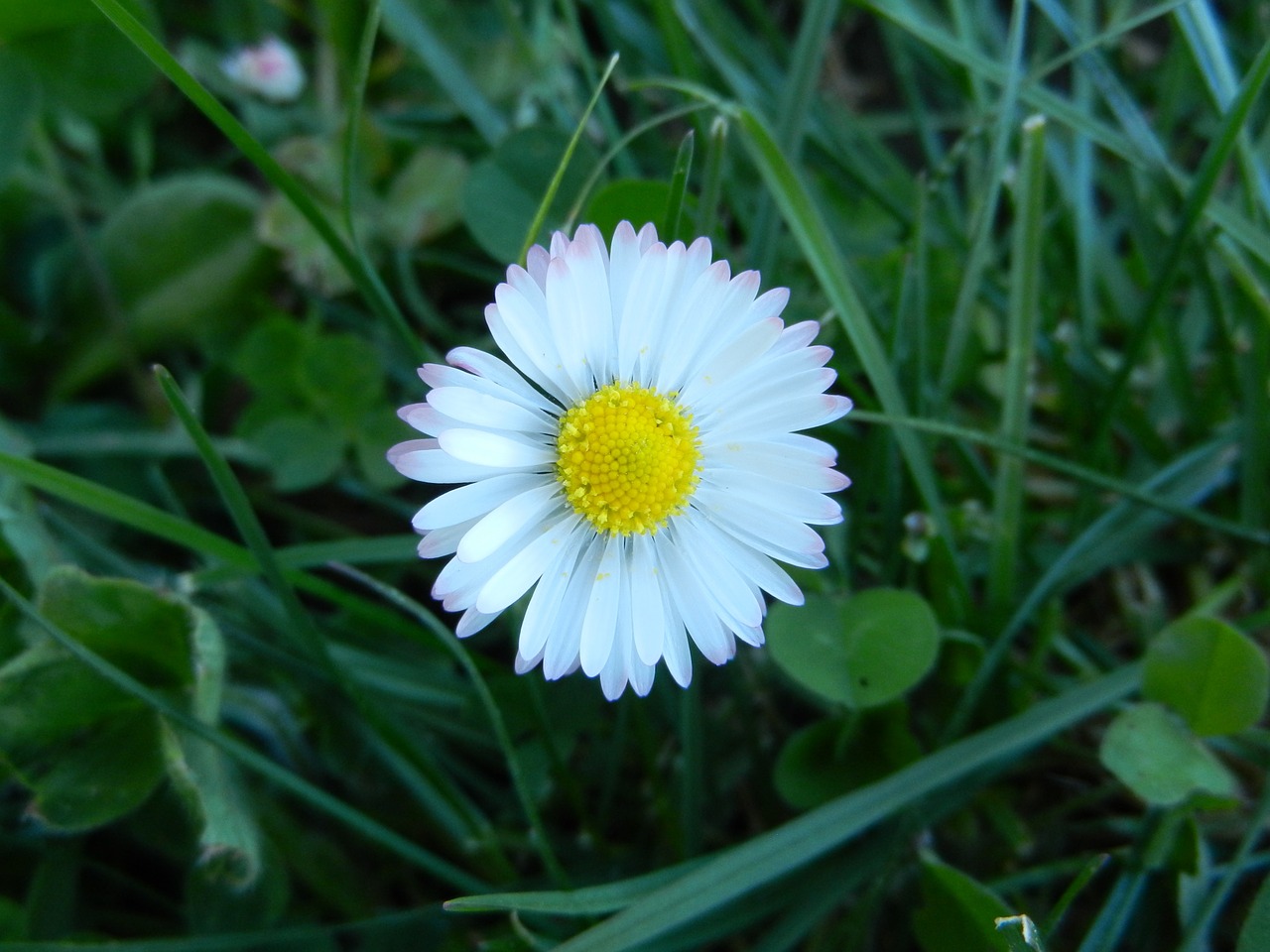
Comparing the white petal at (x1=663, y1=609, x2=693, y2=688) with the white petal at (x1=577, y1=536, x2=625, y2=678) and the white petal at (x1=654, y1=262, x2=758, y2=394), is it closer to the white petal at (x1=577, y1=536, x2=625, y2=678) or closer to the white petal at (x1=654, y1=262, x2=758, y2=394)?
the white petal at (x1=577, y1=536, x2=625, y2=678)

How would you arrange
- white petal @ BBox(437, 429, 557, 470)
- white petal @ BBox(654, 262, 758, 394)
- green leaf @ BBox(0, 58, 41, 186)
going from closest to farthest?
white petal @ BBox(437, 429, 557, 470)
white petal @ BBox(654, 262, 758, 394)
green leaf @ BBox(0, 58, 41, 186)

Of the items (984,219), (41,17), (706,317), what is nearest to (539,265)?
(706,317)

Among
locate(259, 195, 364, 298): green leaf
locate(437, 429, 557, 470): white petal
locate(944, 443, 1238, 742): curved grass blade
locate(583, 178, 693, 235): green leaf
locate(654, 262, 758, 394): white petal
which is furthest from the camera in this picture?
locate(259, 195, 364, 298): green leaf

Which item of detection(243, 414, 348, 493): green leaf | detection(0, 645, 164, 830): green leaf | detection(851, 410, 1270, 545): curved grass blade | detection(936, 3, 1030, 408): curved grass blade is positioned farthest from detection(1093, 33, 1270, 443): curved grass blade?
detection(0, 645, 164, 830): green leaf

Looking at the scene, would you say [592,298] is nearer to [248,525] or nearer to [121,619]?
[248,525]

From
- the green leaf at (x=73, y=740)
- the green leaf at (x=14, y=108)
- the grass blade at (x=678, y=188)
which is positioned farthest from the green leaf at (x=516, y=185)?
the green leaf at (x=73, y=740)

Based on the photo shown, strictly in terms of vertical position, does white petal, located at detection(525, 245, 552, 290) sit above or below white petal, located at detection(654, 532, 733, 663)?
above

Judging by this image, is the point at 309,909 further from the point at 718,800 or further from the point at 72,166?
the point at 72,166
